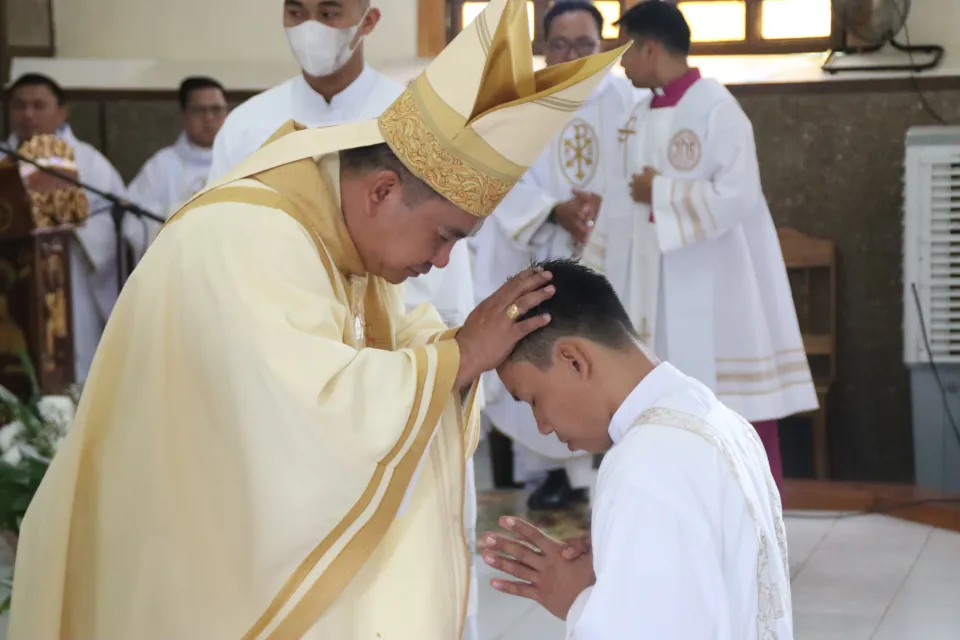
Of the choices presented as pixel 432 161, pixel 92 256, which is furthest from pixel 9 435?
pixel 92 256

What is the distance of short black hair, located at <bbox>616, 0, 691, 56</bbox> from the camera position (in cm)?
516

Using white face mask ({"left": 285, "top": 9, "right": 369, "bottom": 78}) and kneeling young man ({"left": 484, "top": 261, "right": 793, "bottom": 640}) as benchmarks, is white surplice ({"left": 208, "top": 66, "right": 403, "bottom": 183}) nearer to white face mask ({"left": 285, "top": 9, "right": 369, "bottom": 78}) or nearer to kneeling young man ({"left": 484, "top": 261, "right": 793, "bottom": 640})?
white face mask ({"left": 285, "top": 9, "right": 369, "bottom": 78})

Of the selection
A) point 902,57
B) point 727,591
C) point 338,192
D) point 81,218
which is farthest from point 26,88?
point 727,591

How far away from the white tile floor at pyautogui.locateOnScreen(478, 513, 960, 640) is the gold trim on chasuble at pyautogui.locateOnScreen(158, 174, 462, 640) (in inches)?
83.7

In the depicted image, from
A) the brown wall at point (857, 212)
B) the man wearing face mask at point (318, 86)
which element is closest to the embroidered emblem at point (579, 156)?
the brown wall at point (857, 212)

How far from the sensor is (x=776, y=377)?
544 centimetres

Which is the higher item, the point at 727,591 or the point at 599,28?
the point at 599,28

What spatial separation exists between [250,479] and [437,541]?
382 mm

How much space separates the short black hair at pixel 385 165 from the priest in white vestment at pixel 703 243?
286cm

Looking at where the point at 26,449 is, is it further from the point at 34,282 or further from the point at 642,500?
the point at 642,500

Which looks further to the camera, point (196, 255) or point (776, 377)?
point (776, 377)

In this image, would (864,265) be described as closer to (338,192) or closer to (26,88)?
(26,88)

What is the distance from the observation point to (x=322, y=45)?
422 centimetres

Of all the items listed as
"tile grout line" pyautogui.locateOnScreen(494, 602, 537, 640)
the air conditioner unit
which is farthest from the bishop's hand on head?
the air conditioner unit
